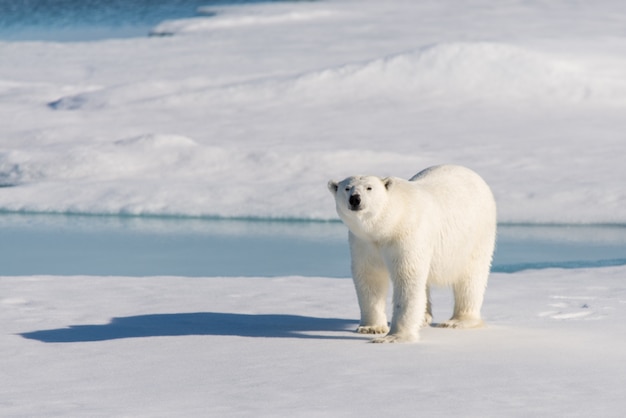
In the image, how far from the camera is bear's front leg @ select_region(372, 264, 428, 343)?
4.32 m

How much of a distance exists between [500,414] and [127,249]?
572 cm

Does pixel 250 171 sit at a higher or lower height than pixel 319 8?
lower

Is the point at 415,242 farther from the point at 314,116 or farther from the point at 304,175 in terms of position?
the point at 314,116

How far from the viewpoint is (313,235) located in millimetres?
9023

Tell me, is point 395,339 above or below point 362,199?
below

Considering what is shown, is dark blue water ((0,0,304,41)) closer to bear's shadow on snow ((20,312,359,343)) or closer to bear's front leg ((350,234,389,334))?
bear's shadow on snow ((20,312,359,343))

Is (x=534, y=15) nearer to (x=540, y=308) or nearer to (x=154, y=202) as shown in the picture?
(x=154, y=202)

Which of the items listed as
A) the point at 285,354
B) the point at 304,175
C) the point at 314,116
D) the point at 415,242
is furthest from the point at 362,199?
the point at 314,116

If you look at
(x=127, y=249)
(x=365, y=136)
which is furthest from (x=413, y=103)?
(x=127, y=249)

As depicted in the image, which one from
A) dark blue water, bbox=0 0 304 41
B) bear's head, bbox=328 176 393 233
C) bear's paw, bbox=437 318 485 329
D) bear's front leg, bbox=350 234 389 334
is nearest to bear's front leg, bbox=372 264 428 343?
bear's front leg, bbox=350 234 389 334

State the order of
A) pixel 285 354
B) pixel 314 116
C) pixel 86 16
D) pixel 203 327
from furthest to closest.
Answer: pixel 86 16, pixel 314 116, pixel 203 327, pixel 285 354

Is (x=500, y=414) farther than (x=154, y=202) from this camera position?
No

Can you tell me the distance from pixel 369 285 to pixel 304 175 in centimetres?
595

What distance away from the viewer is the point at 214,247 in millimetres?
8594
